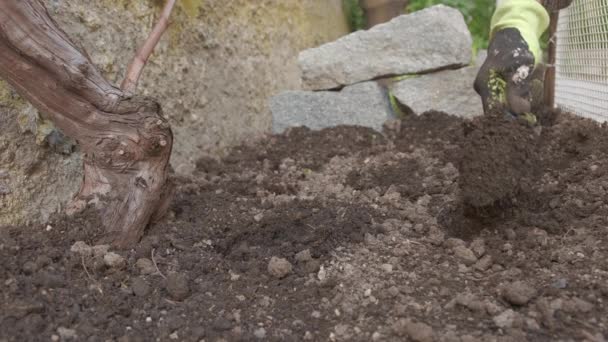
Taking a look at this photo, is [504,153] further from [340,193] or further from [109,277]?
[109,277]

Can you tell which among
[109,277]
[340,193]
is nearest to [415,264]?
[340,193]

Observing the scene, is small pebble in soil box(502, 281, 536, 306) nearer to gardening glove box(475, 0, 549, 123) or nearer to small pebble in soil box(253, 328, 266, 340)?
small pebble in soil box(253, 328, 266, 340)

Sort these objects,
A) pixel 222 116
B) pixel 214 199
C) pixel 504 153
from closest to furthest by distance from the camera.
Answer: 1. pixel 504 153
2. pixel 214 199
3. pixel 222 116

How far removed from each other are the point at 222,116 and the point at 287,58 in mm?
924

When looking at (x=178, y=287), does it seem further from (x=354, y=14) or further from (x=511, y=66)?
(x=354, y=14)

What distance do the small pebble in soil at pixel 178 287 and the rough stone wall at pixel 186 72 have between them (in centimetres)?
65

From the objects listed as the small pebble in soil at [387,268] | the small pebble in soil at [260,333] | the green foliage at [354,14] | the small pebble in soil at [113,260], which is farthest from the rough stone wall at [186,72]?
the small pebble in soil at [387,268]

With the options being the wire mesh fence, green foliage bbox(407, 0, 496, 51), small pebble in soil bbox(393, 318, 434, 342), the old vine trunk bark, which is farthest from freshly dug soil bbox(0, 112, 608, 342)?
green foliage bbox(407, 0, 496, 51)

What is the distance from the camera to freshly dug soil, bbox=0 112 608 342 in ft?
4.42

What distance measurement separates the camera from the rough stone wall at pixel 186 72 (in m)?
1.84

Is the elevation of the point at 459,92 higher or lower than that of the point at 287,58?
lower

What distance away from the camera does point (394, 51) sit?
3822 mm

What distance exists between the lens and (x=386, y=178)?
8.12 ft

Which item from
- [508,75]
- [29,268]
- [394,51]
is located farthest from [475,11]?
[29,268]
